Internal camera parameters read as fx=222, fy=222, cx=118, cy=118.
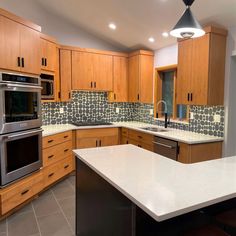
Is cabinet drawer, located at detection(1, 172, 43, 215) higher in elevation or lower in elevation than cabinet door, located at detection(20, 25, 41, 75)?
lower

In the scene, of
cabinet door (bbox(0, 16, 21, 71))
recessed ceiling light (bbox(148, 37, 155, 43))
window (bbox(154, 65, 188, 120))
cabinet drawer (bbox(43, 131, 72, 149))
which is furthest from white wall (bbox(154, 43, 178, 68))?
cabinet door (bbox(0, 16, 21, 71))

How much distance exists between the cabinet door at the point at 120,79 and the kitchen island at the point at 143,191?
8.78 feet

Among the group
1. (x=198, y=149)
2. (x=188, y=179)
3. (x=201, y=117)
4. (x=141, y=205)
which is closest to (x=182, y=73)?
(x=201, y=117)

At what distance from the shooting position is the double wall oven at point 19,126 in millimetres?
2545

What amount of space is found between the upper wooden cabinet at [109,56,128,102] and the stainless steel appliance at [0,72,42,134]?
1937 mm

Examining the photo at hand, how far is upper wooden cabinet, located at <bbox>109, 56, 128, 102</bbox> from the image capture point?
15.4ft

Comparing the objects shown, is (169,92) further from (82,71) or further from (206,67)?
(82,71)

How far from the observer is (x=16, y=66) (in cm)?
279

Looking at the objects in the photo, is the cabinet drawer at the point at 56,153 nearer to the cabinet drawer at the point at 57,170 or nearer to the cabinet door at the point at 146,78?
the cabinet drawer at the point at 57,170

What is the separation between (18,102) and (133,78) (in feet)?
8.38

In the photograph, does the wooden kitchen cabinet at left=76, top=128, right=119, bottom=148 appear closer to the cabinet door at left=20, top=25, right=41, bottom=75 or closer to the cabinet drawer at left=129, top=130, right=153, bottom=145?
the cabinet drawer at left=129, top=130, right=153, bottom=145

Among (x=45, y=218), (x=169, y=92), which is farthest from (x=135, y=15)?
(x=45, y=218)

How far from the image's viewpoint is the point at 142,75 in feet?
14.7

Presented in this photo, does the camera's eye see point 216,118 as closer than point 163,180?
No
